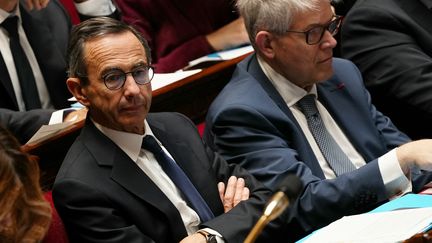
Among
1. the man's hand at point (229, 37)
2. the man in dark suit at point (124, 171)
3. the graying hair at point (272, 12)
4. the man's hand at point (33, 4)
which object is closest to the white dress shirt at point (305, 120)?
the graying hair at point (272, 12)

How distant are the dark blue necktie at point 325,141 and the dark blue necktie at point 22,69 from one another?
2.75ft

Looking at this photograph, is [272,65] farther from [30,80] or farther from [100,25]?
[30,80]

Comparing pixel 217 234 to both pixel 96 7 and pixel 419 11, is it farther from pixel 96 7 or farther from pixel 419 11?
pixel 96 7

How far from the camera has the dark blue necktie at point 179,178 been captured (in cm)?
187

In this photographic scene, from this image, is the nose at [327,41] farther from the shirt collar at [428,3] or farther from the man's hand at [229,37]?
the man's hand at [229,37]

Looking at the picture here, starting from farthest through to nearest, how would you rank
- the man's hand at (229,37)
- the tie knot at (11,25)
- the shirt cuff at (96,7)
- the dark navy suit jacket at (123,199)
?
the man's hand at (229,37) → the shirt cuff at (96,7) → the tie knot at (11,25) → the dark navy suit jacket at (123,199)

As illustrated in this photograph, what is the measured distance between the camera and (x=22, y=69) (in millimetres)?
2479

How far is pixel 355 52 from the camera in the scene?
251cm

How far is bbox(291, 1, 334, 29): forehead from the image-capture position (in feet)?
6.84

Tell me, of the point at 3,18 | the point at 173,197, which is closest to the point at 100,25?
the point at 173,197

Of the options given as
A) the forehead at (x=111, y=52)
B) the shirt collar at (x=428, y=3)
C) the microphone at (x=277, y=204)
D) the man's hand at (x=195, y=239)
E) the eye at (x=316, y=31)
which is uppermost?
the microphone at (x=277, y=204)

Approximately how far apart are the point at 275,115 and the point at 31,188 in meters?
0.77

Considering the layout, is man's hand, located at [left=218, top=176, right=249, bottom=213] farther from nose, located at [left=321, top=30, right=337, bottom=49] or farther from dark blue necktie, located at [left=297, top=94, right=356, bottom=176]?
nose, located at [left=321, top=30, right=337, bottom=49]

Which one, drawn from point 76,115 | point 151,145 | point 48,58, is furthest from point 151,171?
point 48,58
